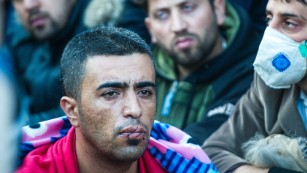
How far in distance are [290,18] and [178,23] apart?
1.37 meters

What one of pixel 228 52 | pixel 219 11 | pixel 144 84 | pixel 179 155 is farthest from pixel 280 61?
pixel 219 11

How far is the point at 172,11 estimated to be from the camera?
15.4 feet

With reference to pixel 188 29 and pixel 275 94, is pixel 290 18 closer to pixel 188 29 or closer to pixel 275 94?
pixel 275 94

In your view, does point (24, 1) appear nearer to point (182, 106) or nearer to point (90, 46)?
point (182, 106)

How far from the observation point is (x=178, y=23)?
4.62 m

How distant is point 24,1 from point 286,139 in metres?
2.78

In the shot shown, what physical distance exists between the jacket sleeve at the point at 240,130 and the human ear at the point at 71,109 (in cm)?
101

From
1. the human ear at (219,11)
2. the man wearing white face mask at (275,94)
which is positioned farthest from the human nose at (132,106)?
the human ear at (219,11)

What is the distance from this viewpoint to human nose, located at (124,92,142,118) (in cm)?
270

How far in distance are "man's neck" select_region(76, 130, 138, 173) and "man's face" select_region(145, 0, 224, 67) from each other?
6.01 feet

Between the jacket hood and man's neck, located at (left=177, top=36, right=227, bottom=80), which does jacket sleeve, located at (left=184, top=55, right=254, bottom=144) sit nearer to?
the jacket hood

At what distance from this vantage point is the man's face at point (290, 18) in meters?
3.31

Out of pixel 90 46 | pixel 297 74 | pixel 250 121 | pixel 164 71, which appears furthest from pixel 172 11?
pixel 90 46

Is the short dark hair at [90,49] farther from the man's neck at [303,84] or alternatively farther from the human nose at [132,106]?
the man's neck at [303,84]
